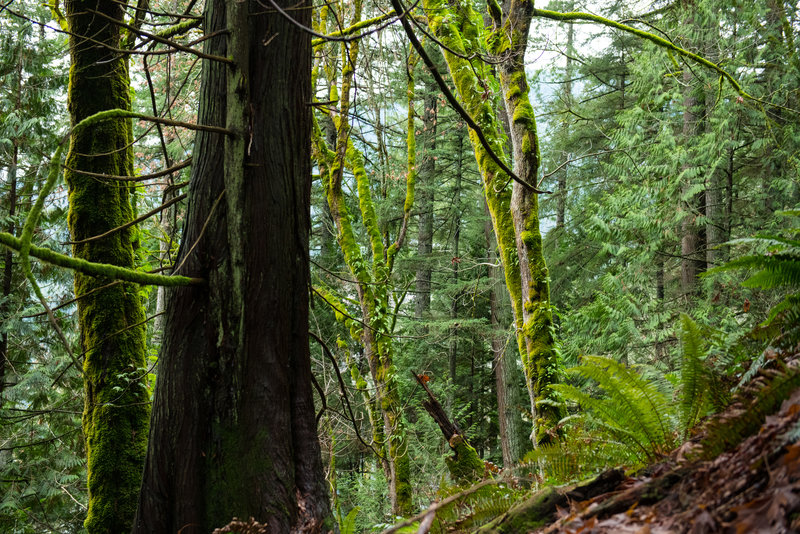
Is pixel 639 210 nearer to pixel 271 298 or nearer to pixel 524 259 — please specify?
pixel 524 259

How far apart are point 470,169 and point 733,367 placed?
14932 millimetres

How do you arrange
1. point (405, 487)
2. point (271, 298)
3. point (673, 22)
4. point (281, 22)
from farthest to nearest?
point (673, 22)
point (405, 487)
point (281, 22)
point (271, 298)

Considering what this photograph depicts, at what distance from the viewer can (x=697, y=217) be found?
11.3 metres

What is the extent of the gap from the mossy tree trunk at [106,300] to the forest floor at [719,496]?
9.31 ft

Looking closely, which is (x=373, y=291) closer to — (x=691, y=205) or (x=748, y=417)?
(x=748, y=417)

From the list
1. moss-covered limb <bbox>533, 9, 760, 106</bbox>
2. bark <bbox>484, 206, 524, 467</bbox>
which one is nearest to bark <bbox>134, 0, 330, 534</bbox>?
moss-covered limb <bbox>533, 9, 760, 106</bbox>

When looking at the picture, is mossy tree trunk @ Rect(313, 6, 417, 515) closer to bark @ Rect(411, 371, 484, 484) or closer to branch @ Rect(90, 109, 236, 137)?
bark @ Rect(411, 371, 484, 484)

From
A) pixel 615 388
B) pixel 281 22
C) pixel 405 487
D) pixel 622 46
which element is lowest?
pixel 405 487

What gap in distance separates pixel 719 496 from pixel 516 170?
171 inches

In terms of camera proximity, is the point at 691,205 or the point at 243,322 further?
the point at 691,205

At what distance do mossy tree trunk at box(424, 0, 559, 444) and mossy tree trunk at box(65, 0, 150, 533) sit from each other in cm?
310

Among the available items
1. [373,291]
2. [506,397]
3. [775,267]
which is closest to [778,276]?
[775,267]

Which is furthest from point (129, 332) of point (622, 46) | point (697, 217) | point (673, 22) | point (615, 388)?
point (622, 46)

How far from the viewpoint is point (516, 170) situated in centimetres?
531
